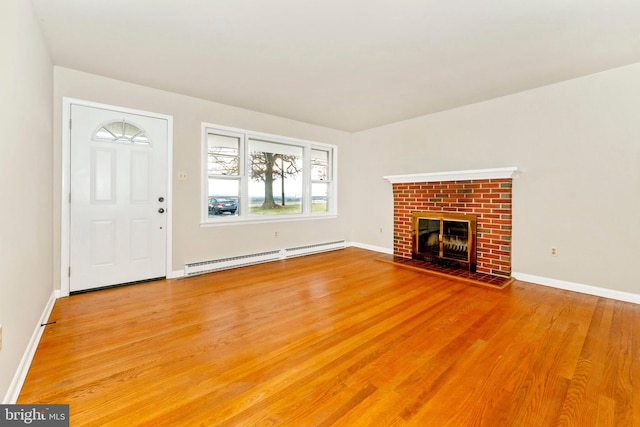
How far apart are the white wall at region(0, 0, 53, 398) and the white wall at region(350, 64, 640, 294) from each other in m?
4.77

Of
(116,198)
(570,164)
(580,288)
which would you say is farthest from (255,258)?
(570,164)

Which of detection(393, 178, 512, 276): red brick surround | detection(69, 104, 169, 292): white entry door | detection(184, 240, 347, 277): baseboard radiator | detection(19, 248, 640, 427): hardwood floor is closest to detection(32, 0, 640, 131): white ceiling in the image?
detection(69, 104, 169, 292): white entry door

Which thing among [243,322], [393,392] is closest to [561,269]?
[393,392]

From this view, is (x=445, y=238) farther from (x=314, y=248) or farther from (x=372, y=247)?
(x=314, y=248)

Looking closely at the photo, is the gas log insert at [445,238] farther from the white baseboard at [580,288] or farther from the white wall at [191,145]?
the white wall at [191,145]

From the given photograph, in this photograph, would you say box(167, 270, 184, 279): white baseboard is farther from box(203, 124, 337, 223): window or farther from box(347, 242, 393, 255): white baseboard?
box(347, 242, 393, 255): white baseboard

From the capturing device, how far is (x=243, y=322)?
2.50 m

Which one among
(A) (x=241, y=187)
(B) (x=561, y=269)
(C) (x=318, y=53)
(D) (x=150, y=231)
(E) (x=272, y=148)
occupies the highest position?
(C) (x=318, y=53)

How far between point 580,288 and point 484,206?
4.57 ft

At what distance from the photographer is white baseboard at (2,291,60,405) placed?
4.91 ft

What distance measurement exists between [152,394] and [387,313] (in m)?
1.92

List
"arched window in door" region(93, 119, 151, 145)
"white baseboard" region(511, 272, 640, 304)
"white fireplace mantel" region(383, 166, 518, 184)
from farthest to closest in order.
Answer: "white fireplace mantel" region(383, 166, 518, 184) → "arched window in door" region(93, 119, 151, 145) → "white baseboard" region(511, 272, 640, 304)

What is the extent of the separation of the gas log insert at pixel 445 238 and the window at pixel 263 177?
179 cm

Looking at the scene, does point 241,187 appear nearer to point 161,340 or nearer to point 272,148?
point 272,148
